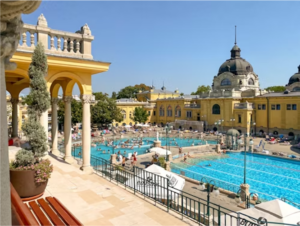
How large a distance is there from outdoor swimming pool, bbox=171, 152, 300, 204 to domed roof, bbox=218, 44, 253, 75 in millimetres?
28820

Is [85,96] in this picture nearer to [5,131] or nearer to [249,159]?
[5,131]

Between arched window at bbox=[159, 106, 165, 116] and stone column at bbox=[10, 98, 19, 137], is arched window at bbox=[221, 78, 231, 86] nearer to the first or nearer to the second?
arched window at bbox=[159, 106, 165, 116]

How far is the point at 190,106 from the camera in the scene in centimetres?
5594

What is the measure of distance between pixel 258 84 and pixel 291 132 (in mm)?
18288

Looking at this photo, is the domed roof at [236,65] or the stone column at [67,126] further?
the domed roof at [236,65]

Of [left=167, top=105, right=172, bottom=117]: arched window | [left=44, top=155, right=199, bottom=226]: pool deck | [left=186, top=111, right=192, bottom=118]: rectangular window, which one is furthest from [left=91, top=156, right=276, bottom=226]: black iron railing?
[left=167, top=105, right=172, bottom=117]: arched window

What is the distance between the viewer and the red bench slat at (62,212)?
193 inches

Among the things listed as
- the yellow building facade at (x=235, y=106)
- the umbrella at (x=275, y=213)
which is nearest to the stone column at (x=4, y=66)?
the umbrella at (x=275, y=213)

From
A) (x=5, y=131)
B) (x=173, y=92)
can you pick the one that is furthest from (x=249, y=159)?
(x=173, y=92)

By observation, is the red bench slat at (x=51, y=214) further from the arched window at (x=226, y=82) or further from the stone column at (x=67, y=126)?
the arched window at (x=226, y=82)

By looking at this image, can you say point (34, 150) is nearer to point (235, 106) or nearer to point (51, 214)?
point (51, 214)

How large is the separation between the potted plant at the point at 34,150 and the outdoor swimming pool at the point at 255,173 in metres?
13.0

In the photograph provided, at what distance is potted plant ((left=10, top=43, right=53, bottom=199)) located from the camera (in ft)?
21.3

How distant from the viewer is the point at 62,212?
5.36 m
